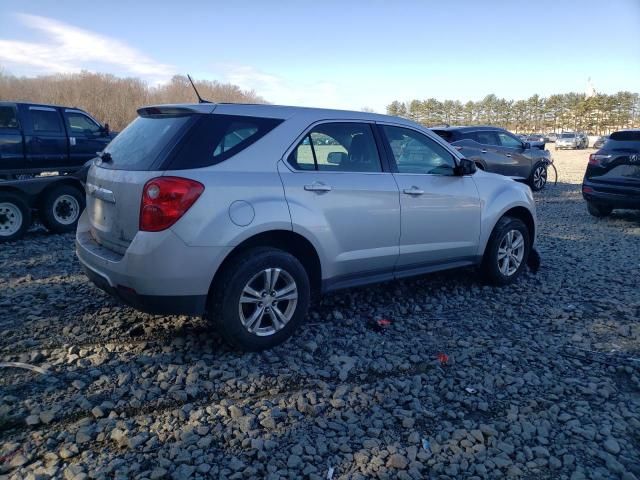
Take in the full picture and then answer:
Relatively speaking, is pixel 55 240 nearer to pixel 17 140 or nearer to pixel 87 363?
pixel 17 140

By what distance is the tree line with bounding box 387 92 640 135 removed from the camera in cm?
8450

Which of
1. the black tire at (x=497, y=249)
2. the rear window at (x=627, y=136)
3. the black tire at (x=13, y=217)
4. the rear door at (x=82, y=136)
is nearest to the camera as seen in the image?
the black tire at (x=497, y=249)

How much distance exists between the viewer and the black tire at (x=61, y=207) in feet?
26.2

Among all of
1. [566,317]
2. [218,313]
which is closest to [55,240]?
[218,313]

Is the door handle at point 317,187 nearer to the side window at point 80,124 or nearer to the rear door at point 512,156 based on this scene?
the side window at point 80,124

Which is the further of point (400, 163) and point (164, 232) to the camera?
point (400, 163)

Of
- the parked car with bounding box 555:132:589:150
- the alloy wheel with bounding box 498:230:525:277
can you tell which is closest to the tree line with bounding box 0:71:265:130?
the parked car with bounding box 555:132:589:150

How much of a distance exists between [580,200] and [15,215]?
12911 millimetres

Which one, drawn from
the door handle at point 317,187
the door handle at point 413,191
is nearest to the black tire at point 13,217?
the door handle at point 317,187

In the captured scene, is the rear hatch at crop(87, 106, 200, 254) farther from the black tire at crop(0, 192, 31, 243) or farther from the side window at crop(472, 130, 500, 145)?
the side window at crop(472, 130, 500, 145)

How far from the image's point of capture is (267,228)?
12.0ft

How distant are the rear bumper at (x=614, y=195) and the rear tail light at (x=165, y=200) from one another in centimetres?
878

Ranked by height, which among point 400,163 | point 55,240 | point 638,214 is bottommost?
point 638,214

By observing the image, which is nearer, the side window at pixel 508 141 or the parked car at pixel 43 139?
the parked car at pixel 43 139
